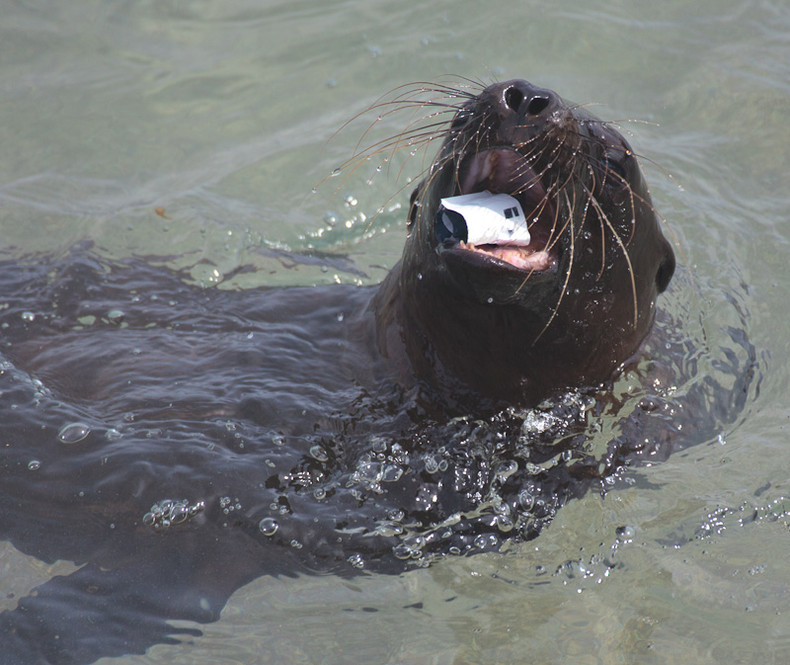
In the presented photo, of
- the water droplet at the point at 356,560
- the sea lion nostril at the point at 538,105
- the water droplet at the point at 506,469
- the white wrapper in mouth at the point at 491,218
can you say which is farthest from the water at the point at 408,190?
the sea lion nostril at the point at 538,105

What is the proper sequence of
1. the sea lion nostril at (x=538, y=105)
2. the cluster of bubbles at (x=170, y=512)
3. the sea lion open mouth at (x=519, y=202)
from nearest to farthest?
the sea lion nostril at (x=538, y=105)
the sea lion open mouth at (x=519, y=202)
the cluster of bubbles at (x=170, y=512)

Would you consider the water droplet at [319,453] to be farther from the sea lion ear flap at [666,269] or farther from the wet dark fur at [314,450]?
the sea lion ear flap at [666,269]

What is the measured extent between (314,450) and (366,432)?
200 millimetres

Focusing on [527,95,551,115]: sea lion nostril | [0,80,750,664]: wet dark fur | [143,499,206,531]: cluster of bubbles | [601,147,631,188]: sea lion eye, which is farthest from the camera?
[143,499,206,531]: cluster of bubbles

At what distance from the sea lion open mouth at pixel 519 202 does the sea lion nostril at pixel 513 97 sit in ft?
0.41

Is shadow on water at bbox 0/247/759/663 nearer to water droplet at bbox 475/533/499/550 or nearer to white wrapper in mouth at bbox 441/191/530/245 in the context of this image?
water droplet at bbox 475/533/499/550

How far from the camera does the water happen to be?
129 inches

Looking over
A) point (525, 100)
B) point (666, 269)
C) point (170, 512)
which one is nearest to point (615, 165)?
point (525, 100)

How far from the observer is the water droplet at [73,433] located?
3498mm

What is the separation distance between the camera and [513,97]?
274cm

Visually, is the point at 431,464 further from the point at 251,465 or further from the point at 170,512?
the point at 170,512

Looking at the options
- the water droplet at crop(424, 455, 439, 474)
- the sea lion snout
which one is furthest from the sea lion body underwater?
the sea lion snout

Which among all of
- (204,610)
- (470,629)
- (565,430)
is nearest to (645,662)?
(470,629)

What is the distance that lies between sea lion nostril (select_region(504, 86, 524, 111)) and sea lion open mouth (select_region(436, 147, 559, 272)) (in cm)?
13
